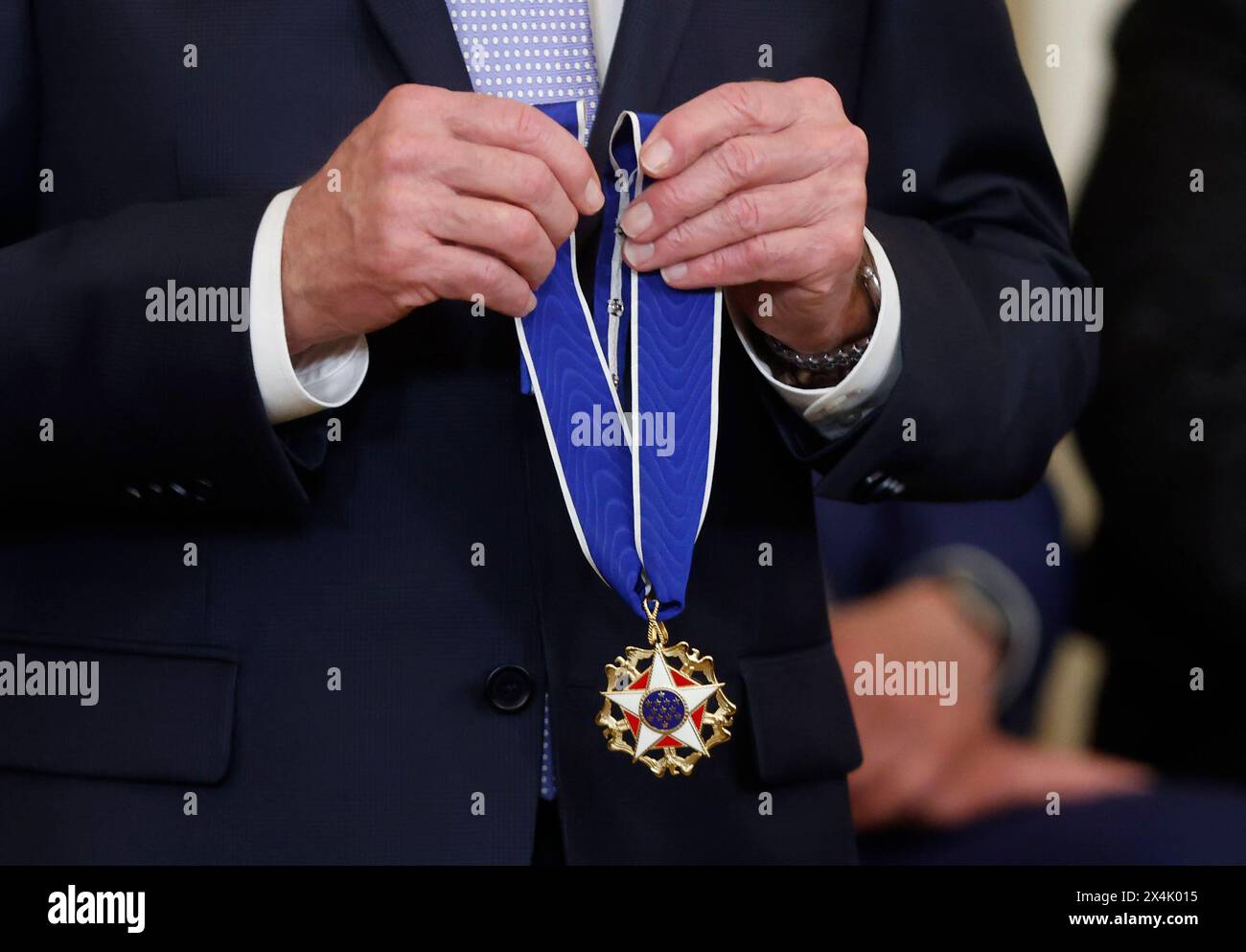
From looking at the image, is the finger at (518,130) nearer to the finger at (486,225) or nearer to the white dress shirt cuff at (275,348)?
the finger at (486,225)

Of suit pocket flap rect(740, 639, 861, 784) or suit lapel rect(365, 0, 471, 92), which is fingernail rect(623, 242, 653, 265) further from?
suit pocket flap rect(740, 639, 861, 784)

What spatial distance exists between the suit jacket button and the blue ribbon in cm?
10

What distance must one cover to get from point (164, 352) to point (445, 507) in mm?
205

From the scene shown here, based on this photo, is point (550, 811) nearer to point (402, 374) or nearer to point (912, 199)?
point (402, 374)

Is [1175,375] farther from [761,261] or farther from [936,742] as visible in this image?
[761,261]

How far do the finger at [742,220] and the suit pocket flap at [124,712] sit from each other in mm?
393

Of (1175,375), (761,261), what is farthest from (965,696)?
(761,261)

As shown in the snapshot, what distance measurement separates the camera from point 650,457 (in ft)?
3.03

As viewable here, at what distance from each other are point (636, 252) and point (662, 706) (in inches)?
11.3

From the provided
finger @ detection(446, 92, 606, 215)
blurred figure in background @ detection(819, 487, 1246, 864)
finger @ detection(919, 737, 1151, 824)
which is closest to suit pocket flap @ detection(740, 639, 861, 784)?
finger @ detection(446, 92, 606, 215)

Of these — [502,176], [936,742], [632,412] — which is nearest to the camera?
[502,176]

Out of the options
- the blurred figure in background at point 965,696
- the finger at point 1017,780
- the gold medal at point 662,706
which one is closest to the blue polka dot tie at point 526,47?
the gold medal at point 662,706

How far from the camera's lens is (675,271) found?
90 cm
